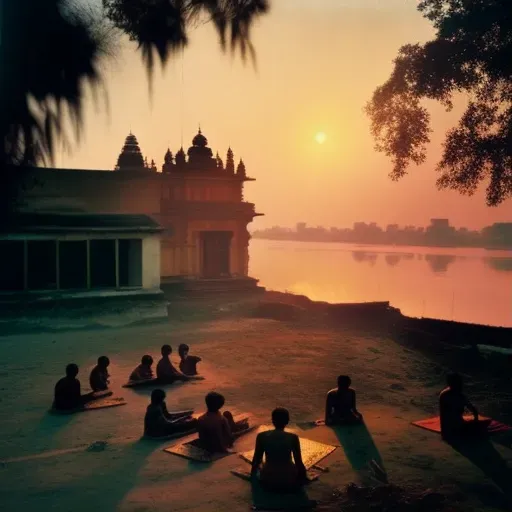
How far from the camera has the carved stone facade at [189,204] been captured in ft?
83.0

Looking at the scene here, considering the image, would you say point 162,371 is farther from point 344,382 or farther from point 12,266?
point 12,266

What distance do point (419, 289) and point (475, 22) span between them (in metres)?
67.1

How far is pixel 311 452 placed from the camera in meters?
7.47

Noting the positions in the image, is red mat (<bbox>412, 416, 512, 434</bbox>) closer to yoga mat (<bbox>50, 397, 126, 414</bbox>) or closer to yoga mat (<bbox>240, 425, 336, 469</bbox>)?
yoga mat (<bbox>240, 425, 336, 469</bbox>)

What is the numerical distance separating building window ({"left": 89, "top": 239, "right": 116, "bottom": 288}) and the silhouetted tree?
14272 millimetres

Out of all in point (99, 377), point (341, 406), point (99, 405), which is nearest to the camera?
point (341, 406)

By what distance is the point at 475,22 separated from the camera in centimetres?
1700

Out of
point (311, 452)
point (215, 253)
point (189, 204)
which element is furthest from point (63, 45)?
point (215, 253)

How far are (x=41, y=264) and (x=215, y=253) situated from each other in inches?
456

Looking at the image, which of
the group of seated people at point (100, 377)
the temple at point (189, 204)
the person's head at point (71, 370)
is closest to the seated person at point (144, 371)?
the group of seated people at point (100, 377)

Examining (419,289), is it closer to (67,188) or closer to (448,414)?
(67,188)

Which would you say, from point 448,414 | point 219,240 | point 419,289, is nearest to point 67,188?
point 219,240

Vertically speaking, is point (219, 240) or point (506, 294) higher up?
point (219, 240)

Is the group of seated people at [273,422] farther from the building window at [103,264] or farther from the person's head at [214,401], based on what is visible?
the building window at [103,264]
